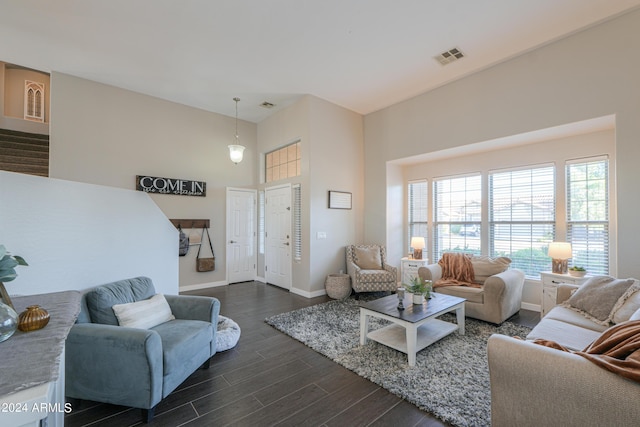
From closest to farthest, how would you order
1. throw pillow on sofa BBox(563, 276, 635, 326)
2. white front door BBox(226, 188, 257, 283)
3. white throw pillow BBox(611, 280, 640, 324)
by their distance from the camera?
white throw pillow BBox(611, 280, 640, 324)
throw pillow on sofa BBox(563, 276, 635, 326)
white front door BBox(226, 188, 257, 283)

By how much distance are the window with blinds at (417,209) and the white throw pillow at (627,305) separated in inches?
119

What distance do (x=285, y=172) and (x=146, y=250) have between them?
10.8ft

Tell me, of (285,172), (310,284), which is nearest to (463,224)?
(310,284)

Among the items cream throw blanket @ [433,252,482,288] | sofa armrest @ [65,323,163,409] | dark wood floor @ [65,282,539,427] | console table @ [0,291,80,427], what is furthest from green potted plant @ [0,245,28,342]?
cream throw blanket @ [433,252,482,288]

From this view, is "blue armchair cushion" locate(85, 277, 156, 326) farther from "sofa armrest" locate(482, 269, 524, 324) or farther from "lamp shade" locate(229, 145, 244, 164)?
"sofa armrest" locate(482, 269, 524, 324)

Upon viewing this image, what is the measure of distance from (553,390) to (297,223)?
4221mm

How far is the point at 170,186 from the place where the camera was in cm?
510

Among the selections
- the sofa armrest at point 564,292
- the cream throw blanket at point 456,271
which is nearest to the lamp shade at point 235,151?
the cream throw blanket at point 456,271

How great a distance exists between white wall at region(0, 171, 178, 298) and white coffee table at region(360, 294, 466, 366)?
95.6 inches

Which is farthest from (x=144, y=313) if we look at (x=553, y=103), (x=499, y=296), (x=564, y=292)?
(x=553, y=103)

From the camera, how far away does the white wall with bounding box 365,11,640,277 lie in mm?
2945

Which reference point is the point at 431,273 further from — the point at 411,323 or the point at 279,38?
the point at 279,38

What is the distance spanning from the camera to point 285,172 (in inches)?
225

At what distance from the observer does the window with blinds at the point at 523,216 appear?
4020mm
